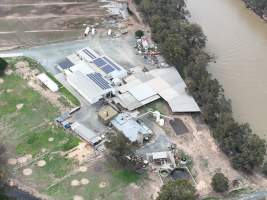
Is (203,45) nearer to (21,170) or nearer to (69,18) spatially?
(69,18)

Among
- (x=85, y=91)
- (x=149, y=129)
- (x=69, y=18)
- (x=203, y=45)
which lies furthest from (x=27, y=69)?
(x=203, y=45)

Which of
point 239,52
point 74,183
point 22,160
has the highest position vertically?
point 239,52

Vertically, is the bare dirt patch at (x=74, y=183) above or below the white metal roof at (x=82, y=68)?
below

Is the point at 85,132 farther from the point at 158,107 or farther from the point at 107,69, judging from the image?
the point at 107,69

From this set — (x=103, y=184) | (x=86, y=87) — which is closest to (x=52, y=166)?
(x=103, y=184)

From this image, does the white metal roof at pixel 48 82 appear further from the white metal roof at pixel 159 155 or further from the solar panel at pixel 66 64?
the white metal roof at pixel 159 155

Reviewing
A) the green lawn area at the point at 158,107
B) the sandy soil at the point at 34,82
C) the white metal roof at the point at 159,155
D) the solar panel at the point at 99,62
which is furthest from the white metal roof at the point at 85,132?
the solar panel at the point at 99,62
